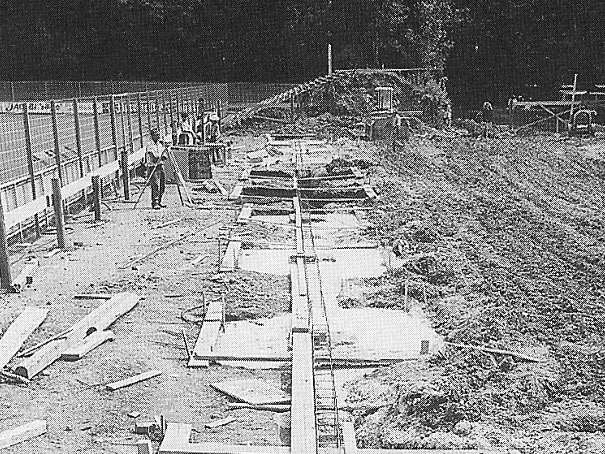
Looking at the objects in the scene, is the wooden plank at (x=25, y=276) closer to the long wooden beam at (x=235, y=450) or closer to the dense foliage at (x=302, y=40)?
the long wooden beam at (x=235, y=450)

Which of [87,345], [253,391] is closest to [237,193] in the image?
[87,345]

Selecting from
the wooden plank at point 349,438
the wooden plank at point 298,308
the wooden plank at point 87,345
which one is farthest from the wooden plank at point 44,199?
the wooden plank at point 349,438

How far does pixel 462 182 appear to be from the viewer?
61.5 ft

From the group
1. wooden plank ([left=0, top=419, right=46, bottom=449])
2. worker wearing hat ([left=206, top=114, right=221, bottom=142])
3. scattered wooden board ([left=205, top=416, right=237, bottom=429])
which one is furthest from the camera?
worker wearing hat ([left=206, top=114, right=221, bottom=142])

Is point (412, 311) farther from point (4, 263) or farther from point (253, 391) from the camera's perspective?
point (4, 263)

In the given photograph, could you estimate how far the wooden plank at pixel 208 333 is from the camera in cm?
744

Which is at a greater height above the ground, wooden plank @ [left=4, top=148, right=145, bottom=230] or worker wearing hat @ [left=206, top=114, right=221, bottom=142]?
worker wearing hat @ [left=206, top=114, right=221, bottom=142]

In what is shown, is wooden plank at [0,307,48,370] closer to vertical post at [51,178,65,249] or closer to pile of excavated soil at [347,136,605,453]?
vertical post at [51,178,65,249]

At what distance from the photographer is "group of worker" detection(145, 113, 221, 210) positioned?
15234 millimetres

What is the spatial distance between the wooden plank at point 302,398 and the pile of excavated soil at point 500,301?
17.7 inches

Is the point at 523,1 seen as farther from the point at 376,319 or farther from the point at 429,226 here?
the point at 376,319

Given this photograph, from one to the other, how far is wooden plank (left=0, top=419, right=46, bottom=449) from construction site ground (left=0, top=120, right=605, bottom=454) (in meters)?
0.06

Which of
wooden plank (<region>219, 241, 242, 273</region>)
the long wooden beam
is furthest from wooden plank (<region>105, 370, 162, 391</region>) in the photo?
wooden plank (<region>219, 241, 242, 273</region>)

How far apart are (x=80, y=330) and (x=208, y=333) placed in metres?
1.31
